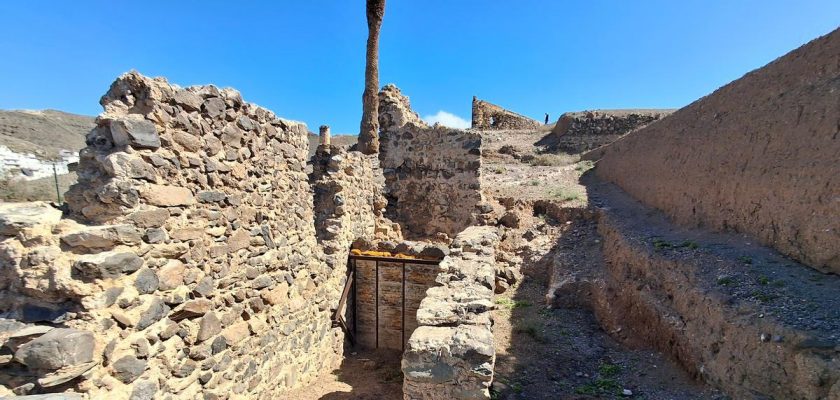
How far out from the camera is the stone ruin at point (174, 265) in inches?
102

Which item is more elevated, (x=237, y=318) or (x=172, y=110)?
(x=172, y=110)

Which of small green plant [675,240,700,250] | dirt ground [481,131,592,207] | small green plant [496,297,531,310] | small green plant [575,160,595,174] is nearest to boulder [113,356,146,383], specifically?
small green plant [496,297,531,310]

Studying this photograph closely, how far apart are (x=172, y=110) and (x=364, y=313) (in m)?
5.02

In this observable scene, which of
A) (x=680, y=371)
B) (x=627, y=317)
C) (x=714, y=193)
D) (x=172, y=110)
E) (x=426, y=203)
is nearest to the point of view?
(x=172, y=110)

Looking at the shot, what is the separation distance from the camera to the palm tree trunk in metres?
16.5

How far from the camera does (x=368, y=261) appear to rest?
23.1 ft

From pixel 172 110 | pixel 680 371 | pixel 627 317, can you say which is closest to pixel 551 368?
pixel 680 371

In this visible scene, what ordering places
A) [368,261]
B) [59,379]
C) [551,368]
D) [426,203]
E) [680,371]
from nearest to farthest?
1. [59,379]
2. [680,371]
3. [551,368]
4. [368,261]
5. [426,203]

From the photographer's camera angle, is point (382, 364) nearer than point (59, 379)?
No

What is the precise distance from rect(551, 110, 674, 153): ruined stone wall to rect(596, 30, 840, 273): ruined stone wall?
48.2 feet

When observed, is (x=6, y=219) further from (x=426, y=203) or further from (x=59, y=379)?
(x=426, y=203)

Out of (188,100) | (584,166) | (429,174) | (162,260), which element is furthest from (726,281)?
(584,166)

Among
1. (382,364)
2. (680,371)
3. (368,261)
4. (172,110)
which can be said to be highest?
(172,110)

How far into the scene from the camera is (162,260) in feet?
10.5
